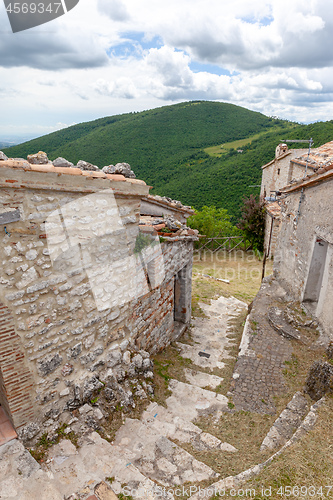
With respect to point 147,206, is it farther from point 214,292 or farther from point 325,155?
point 325,155

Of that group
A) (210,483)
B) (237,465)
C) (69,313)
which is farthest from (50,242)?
(237,465)

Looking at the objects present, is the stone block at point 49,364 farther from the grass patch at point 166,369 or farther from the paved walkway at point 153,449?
the grass patch at point 166,369

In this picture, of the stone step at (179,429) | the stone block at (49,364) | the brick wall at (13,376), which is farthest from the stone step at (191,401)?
the brick wall at (13,376)

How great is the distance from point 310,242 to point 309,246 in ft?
0.37

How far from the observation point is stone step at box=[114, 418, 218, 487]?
3.69m

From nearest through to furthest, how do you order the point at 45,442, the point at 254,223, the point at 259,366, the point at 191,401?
the point at 45,442
the point at 191,401
the point at 259,366
the point at 254,223

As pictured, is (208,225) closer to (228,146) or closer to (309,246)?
(309,246)

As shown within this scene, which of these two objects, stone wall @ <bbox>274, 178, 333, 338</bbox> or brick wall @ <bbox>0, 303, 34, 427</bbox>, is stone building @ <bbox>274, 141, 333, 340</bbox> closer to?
stone wall @ <bbox>274, 178, 333, 338</bbox>

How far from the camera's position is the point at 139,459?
12.6ft

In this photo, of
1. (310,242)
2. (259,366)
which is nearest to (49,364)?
(259,366)

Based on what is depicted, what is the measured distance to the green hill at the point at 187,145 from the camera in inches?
1371

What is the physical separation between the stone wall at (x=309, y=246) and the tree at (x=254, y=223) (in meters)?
11.6

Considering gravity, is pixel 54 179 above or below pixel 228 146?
above

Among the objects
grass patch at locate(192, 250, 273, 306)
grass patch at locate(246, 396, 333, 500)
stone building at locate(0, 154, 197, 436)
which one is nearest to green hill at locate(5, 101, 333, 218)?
grass patch at locate(192, 250, 273, 306)
